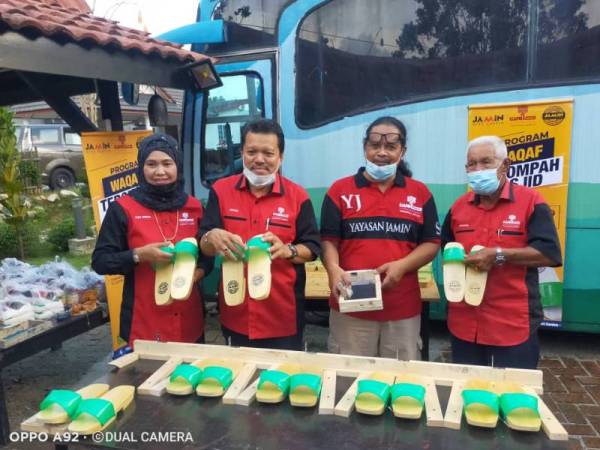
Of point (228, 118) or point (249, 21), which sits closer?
point (249, 21)

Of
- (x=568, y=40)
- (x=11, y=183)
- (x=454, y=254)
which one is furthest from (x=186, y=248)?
(x=11, y=183)

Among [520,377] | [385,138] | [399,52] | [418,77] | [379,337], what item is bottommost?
[379,337]

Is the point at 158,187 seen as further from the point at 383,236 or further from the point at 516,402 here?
the point at 516,402

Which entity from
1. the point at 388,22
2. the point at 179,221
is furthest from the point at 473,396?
the point at 388,22

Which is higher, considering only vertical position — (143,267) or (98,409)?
(143,267)

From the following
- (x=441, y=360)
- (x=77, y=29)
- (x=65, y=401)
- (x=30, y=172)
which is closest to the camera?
(x=65, y=401)

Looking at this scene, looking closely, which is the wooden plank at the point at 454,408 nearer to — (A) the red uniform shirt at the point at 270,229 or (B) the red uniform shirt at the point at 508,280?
(B) the red uniform shirt at the point at 508,280

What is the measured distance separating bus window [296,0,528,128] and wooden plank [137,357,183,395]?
2913 mm

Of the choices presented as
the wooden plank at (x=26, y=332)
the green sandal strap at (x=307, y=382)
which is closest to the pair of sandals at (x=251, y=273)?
the green sandal strap at (x=307, y=382)

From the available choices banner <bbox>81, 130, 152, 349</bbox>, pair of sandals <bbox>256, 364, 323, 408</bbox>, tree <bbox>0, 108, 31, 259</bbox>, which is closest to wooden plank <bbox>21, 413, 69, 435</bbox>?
pair of sandals <bbox>256, 364, 323, 408</bbox>

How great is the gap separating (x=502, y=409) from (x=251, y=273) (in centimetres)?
115

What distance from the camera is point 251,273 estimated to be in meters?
2.23

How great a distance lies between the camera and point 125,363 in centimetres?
221

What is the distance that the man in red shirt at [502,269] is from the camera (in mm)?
2336
